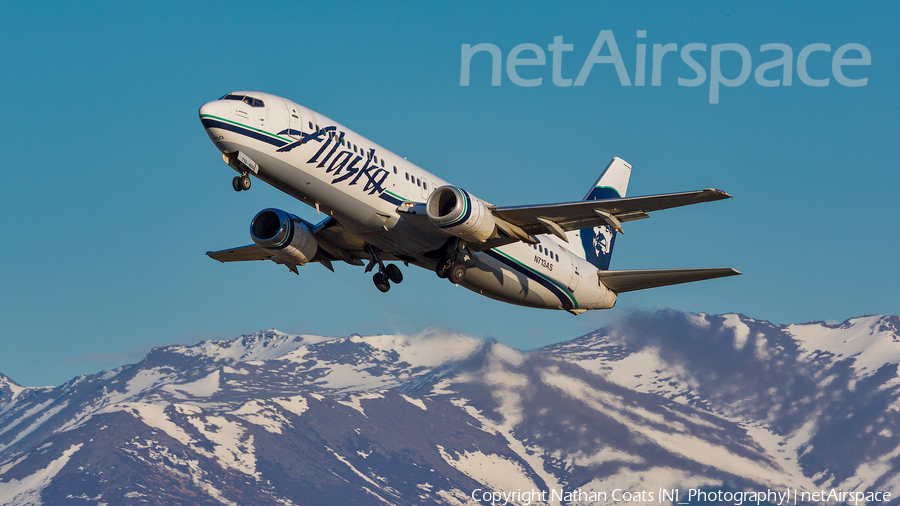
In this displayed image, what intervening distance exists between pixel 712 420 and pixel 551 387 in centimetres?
3644

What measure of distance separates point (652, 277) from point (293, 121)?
17.7 m

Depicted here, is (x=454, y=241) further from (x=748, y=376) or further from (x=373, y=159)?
(x=748, y=376)

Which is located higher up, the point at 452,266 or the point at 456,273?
the point at 452,266

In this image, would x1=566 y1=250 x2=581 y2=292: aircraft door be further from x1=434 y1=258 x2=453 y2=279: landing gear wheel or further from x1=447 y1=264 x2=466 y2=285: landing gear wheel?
x1=434 y1=258 x2=453 y2=279: landing gear wheel

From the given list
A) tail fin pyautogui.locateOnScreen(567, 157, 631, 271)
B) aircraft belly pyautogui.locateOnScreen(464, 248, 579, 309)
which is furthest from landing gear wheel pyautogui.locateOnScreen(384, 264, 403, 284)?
tail fin pyautogui.locateOnScreen(567, 157, 631, 271)

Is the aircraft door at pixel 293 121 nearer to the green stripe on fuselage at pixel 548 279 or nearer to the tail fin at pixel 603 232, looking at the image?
the green stripe on fuselage at pixel 548 279

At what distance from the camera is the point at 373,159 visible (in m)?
37.0

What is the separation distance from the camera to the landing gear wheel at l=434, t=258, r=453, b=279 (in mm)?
39125

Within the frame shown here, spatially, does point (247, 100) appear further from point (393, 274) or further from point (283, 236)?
point (393, 274)

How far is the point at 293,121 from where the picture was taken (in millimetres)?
35750

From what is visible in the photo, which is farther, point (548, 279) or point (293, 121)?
point (548, 279)

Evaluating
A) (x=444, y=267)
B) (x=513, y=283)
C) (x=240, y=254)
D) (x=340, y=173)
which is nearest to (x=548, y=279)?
(x=513, y=283)

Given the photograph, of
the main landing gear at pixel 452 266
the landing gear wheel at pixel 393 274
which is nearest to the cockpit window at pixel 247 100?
the main landing gear at pixel 452 266

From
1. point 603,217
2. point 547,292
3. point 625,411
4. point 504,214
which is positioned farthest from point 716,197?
point 625,411
